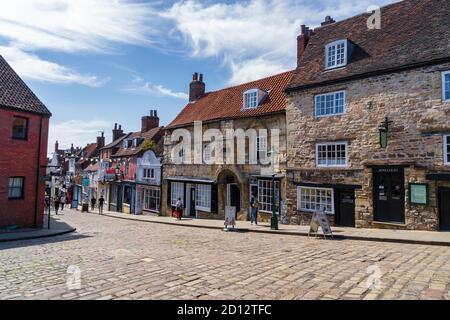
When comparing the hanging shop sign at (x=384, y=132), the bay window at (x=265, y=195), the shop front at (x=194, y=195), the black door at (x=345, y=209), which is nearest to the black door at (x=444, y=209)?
the hanging shop sign at (x=384, y=132)

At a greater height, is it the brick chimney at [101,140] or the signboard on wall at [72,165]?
the brick chimney at [101,140]

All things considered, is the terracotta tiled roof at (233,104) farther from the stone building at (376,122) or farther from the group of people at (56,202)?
the group of people at (56,202)

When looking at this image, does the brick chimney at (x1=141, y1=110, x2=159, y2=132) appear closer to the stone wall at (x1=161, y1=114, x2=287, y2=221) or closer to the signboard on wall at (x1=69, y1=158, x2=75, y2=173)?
the stone wall at (x1=161, y1=114, x2=287, y2=221)

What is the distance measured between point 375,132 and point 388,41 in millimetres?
4976

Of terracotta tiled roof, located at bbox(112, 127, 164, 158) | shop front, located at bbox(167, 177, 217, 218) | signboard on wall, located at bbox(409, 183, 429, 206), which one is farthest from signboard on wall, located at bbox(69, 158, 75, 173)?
signboard on wall, located at bbox(409, 183, 429, 206)

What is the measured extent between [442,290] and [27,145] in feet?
64.3

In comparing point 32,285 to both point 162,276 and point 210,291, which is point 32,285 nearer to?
point 162,276

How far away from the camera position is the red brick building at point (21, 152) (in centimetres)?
1667

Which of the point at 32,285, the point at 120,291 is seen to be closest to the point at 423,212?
the point at 120,291

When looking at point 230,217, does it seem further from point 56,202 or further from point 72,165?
point 72,165

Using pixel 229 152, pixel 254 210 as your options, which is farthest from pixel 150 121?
pixel 254 210

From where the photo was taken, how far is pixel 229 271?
743 centimetres

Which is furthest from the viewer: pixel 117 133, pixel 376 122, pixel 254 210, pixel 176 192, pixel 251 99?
pixel 117 133

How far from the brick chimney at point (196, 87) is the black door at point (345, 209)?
18290 mm
